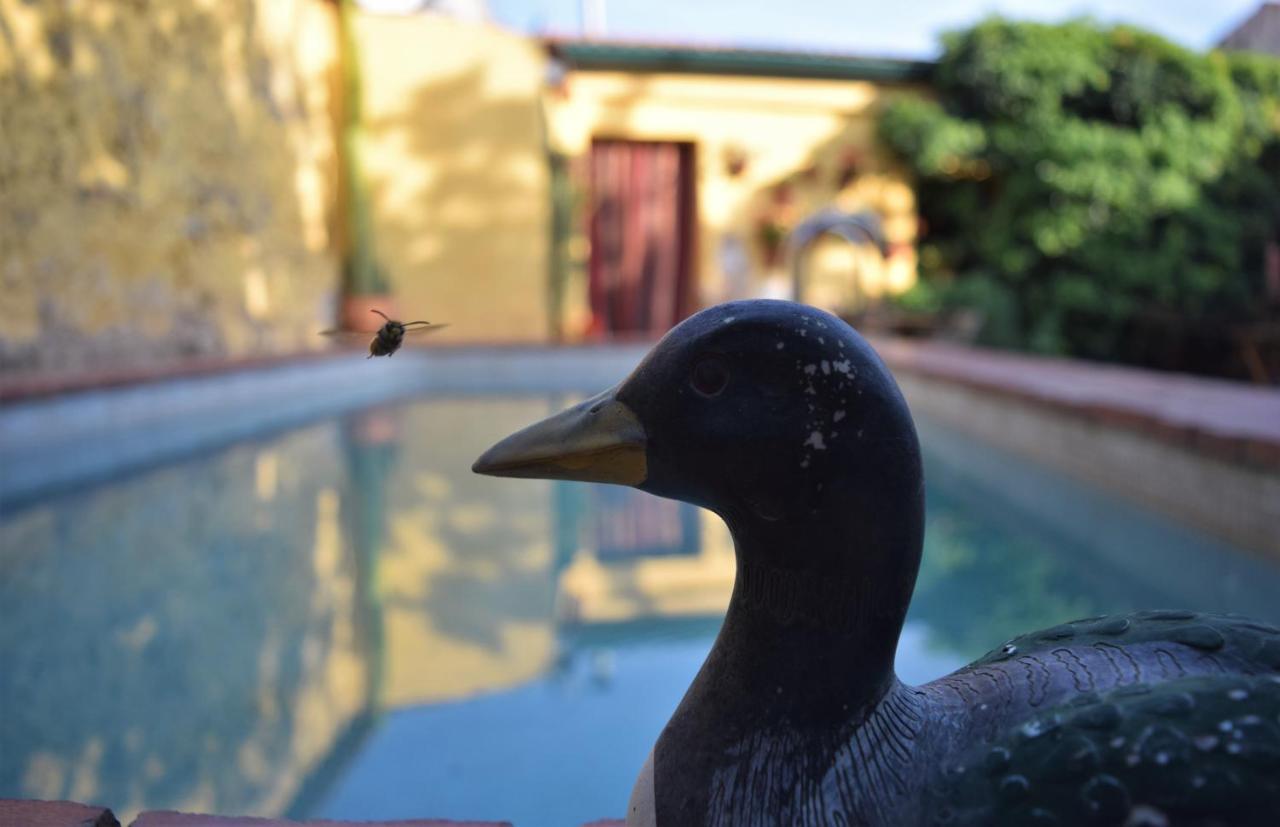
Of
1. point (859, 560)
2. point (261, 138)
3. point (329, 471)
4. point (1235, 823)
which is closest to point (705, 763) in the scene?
point (859, 560)

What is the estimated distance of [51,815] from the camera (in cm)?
95

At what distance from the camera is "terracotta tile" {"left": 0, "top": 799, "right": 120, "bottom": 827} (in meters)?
0.93

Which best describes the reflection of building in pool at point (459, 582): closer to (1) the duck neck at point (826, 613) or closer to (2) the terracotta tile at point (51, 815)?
(2) the terracotta tile at point (51, 815)

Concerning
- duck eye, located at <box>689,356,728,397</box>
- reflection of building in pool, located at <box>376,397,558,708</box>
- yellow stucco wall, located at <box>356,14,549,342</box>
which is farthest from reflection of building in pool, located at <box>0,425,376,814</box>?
yellow stucco wall, located at <box>356,14,549,342</box>

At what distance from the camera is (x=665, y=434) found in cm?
79

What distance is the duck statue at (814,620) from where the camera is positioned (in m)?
0.70

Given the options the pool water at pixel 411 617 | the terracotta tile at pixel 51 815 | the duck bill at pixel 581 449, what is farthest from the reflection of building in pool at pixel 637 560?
the duck bill at pixel 581 449

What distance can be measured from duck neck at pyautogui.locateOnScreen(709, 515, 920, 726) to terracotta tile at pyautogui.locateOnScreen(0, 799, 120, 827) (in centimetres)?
68

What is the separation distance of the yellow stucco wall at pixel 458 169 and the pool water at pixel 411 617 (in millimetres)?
6076

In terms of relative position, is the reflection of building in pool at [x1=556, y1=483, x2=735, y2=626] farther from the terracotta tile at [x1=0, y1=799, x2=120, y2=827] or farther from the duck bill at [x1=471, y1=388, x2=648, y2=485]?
the duck bill at [x1=471, y1=388, x2=648, y2=485]

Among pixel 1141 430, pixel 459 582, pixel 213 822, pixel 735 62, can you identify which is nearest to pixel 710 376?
pixel 213 822

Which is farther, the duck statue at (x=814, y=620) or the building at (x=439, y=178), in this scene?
the building at (x=439, y=178)

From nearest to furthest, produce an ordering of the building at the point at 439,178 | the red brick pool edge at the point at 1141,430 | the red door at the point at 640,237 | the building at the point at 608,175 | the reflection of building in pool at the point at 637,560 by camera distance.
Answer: the reflection of building in pool at the point at 637,560 < the red brick pool edge at the point at 1141,430 < the building at the point at 439,178 < the building at the point at 608,175 < the red door at the point at 640,237

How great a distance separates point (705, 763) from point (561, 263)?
33.2 feet
